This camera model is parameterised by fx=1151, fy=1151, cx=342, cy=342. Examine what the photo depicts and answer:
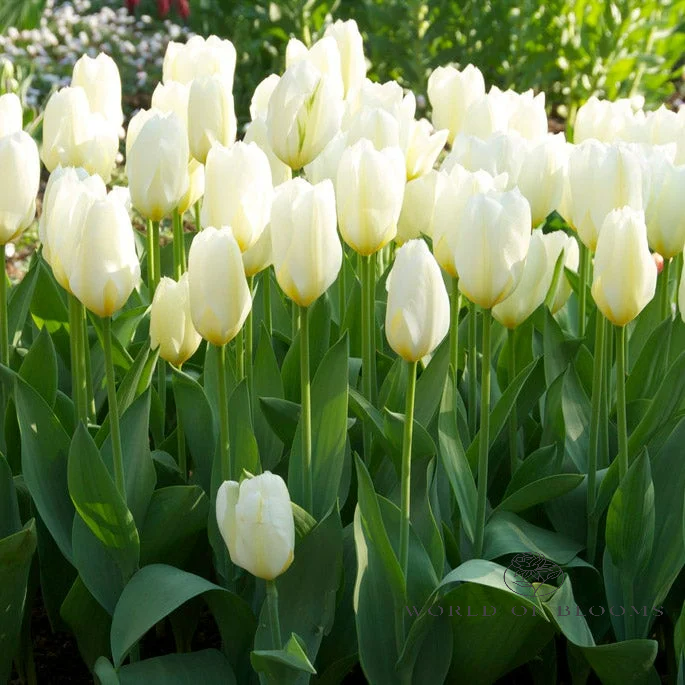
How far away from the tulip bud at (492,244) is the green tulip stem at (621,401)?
206 millimetres

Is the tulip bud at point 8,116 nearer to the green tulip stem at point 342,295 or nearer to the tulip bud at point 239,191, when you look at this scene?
the tulip bud at point 239,191

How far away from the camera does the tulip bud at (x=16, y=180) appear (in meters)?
1.67

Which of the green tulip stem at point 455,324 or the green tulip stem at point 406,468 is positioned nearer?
the green tulip stem at point 406,468

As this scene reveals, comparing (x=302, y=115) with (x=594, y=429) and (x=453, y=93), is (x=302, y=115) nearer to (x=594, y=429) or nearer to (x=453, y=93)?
(x=453, y=93)

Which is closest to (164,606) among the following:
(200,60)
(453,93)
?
(200,60)

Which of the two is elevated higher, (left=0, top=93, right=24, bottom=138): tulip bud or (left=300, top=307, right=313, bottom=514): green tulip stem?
(left=0, top=93, right=24, bottom=138): tulip bud

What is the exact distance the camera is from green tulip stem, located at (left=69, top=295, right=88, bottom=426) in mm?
1733

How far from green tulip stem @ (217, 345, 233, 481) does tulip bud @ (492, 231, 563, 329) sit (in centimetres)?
44

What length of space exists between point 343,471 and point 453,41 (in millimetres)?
5459

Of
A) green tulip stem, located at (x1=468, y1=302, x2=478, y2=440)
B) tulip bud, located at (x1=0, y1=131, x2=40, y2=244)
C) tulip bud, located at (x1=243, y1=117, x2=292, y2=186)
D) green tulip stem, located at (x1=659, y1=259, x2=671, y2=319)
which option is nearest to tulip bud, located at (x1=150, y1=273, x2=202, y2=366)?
tulip bud, located at (x1=0, y1=131, x2=40, y2=244)

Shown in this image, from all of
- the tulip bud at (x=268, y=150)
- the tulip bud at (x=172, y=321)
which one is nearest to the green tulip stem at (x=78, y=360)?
the tulip bud at (x=172, y=321)

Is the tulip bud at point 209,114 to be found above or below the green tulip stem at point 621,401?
above

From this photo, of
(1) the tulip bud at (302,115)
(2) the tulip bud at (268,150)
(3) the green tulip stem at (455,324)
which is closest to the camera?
(1) the tulip bud at (302,115)

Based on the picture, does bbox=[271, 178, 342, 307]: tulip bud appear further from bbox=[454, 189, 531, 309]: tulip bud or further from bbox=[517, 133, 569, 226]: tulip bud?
bbox=[517, 133, 569, 226]: tulip bud
